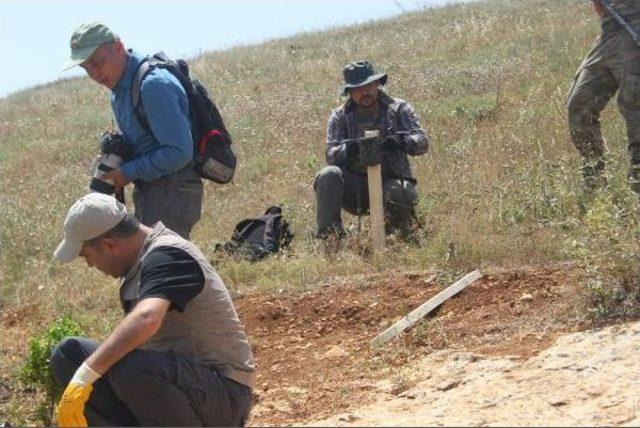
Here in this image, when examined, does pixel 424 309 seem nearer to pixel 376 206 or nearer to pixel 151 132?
pixel 376 206

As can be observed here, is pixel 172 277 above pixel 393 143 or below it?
above

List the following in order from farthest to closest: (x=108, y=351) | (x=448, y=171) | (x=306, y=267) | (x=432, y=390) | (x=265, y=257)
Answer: (x=448, y=171) → (x=265, y=257) → (x=306, y=267) → (x=432, y=390) → (x=108, y=351)

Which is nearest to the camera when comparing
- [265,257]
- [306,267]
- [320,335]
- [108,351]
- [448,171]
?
[108,351]

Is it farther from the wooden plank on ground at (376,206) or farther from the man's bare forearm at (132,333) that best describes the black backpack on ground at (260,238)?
the man's bare forearm at (132,333)

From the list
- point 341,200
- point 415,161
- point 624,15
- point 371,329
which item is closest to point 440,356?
point 371,329

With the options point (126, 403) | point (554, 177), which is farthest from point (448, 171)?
point (126, 403)

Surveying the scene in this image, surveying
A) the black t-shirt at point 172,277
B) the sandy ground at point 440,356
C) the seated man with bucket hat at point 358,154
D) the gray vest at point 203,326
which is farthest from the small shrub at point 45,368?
the seated man with bucket hat at point 358,154

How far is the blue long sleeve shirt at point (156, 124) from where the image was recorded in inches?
214

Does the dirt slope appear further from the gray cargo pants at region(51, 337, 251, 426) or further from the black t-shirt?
the black t-shirt

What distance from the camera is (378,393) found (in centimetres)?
494

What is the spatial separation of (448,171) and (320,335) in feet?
10.2

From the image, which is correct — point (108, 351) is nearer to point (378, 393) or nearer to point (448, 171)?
point (378, 393)

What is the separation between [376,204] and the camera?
7277mm

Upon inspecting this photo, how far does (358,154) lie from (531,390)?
11.5ft
